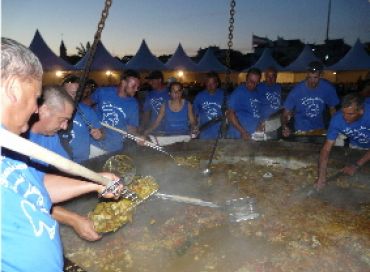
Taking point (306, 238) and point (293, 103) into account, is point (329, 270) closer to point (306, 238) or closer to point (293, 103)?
point (306, 238)

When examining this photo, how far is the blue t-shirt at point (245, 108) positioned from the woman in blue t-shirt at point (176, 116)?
1205 millimetres

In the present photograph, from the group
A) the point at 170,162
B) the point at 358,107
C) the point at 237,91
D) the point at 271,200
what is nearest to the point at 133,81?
the point at 170,162

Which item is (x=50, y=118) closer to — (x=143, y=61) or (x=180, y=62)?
(x=143, y=61)

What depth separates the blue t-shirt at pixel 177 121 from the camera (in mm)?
8305

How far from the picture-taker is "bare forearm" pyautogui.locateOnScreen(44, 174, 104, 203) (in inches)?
108

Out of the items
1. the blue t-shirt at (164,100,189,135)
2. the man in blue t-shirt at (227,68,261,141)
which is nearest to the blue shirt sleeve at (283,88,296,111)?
the man in blue t-shirt at (227,68,261,141)

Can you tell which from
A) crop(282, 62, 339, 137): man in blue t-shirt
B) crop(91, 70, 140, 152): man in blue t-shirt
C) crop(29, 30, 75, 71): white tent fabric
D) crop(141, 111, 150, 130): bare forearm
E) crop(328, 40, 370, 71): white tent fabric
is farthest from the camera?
crop(328, 40, 370, 71): white tent fabric

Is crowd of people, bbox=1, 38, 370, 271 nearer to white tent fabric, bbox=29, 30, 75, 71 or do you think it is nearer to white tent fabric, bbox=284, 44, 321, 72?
white tent fabric, bbox=29, 30, 75, 71

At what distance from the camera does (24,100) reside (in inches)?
69.9

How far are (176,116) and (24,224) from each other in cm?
658

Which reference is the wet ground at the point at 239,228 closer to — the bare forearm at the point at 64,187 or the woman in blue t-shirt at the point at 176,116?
the bare forearm at the point at 64,187

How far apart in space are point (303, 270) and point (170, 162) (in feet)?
11.2

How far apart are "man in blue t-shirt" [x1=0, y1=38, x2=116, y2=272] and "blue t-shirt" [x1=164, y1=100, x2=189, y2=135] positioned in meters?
6.28

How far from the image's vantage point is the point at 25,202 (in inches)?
74.0
